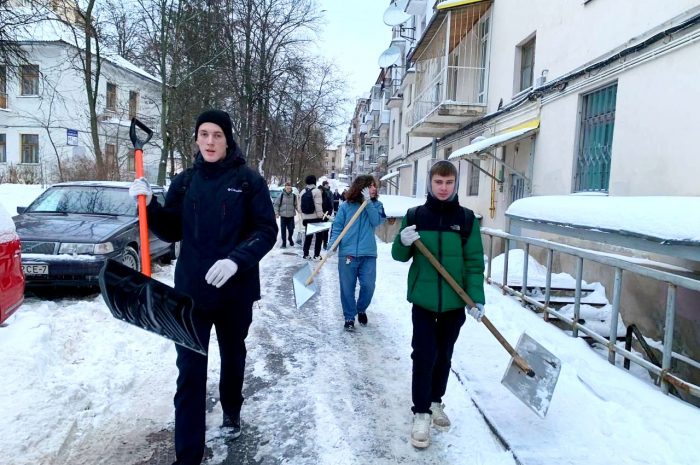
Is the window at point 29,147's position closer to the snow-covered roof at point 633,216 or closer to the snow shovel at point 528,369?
the snow-covered roof at point 633,216

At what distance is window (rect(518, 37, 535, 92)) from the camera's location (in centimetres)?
1122

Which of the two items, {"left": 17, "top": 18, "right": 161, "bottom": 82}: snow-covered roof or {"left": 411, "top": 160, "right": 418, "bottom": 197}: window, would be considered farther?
{"left": 411, "top": 160, "right": 418, "bottom": 197}: window

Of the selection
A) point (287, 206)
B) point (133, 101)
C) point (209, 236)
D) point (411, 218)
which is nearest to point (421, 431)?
point (411, 218)

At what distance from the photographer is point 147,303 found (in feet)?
8.60

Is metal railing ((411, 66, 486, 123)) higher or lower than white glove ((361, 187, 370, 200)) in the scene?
higher

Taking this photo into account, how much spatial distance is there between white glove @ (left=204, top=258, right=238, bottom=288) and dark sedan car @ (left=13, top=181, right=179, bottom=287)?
3842mm

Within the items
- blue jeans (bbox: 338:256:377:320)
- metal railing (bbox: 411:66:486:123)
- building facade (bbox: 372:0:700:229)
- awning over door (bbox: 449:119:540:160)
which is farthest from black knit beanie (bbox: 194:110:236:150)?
metal railing (bbox: 411:66:486:123)

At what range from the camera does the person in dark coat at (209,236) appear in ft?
8.55

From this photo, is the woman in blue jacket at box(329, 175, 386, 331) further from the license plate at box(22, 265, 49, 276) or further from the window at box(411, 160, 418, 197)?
the window at box(411, 160, 418, 197)

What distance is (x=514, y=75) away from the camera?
11.7m

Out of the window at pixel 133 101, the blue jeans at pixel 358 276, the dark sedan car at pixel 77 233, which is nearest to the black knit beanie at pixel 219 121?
the blue jeans at pixel 358 276

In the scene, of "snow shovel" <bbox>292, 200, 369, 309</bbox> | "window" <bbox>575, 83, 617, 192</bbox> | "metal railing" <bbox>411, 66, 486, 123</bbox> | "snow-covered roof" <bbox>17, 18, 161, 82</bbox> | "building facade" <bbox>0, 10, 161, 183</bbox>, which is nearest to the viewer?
"snow shovel" <bbox>292, 200, 369, 309</bbox>

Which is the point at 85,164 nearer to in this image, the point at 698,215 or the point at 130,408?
the point at 130,408

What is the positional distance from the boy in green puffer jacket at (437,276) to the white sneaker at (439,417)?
6.1 inches
